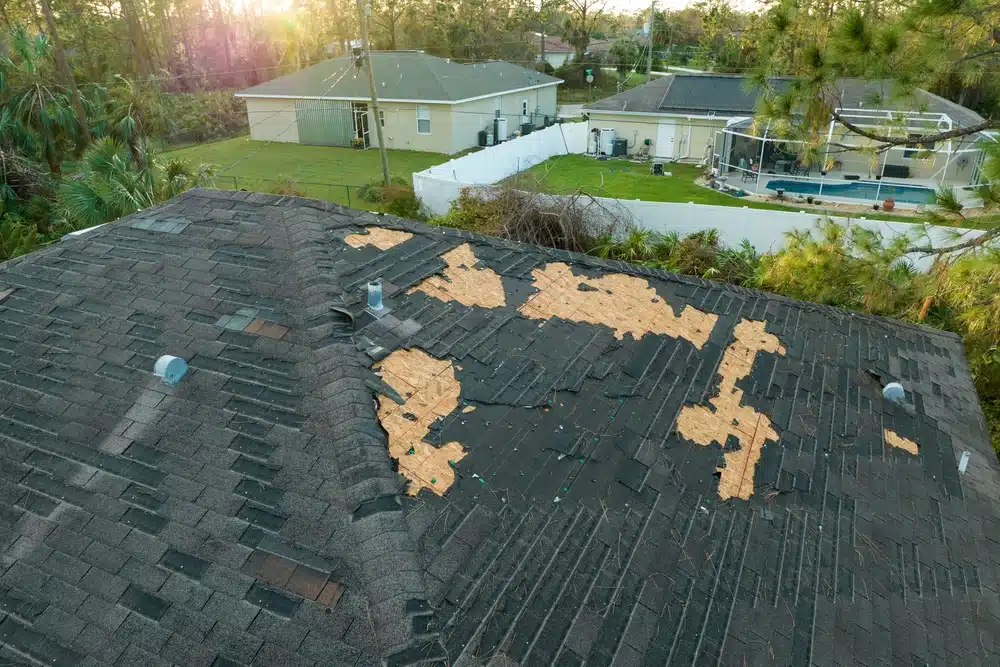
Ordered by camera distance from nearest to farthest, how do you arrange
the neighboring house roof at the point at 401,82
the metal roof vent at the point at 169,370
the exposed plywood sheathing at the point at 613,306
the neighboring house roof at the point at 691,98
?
the metal roof vent at the point at 169,370
the exposed plywood sheathing at the point at 613,306
the neighboring house roof at the point at 691,98
the neighboring house roof at the point at 401,82

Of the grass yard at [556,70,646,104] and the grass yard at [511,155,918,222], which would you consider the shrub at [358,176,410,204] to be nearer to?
the grass yard at [511,155,918,222]

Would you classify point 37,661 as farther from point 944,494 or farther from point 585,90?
point 585,90

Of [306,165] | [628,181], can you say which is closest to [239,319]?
[628,181]

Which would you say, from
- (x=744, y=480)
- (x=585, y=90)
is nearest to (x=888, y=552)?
(x=744, y=480)

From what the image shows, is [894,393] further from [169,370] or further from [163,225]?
[163,225]

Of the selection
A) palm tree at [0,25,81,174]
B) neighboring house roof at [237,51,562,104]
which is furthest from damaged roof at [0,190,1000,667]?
neighboring house roof at [237,51,562,104]

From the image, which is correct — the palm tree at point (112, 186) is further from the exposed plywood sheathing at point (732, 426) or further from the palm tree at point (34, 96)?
the exposed plywood sheathing at point (732, 426)

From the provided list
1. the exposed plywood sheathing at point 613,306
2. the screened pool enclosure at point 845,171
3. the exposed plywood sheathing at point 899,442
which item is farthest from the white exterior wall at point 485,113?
the exposed plywood sheathing at point 899,442
